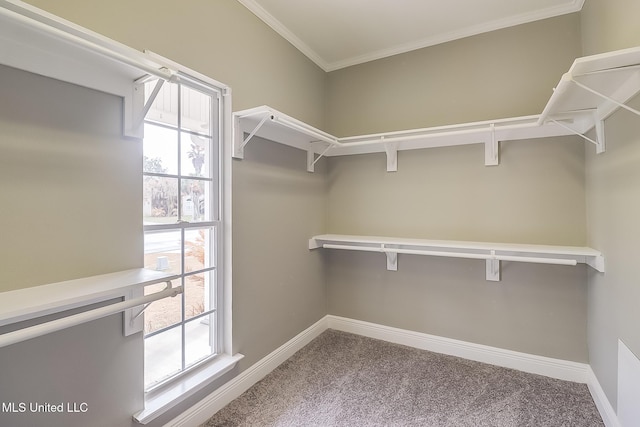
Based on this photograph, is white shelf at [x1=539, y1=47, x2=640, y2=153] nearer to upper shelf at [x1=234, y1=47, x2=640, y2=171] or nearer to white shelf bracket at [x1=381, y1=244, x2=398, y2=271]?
upper shelf at [x1=234, y1=47, x2=640, y2=171]

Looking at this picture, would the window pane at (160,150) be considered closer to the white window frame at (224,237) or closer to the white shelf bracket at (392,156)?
the white window frame at (224,237)

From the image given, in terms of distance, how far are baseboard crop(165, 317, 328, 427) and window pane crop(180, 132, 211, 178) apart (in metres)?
1.26

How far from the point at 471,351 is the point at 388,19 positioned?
8.48 ft

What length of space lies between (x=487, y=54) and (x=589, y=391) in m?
2.41

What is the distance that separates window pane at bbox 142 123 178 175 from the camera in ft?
4.64

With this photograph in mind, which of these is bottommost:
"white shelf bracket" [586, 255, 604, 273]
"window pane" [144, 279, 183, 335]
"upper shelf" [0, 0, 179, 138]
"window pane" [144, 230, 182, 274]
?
"window pane" [144, 279, 183, 335]

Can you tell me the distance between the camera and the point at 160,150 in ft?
4.84

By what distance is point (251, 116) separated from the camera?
5.84 ft

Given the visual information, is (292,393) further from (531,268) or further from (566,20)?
(566,20)

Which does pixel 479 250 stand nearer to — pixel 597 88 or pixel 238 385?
pixel 597 88

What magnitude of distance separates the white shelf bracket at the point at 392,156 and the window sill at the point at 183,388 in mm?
1846

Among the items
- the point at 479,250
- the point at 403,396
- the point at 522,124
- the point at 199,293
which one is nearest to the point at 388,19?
the point at 522,124

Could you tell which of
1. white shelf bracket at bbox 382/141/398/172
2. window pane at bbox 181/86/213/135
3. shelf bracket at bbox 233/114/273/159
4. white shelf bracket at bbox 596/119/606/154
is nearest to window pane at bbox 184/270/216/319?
shelf bracket at bbox 233/114/273/159

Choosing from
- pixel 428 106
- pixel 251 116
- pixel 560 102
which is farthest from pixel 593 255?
pixel 251 116
